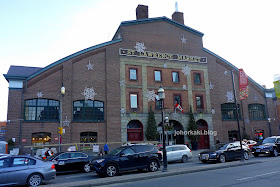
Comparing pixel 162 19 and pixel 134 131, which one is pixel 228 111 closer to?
pixel 134 131

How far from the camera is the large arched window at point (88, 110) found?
94.1 feet

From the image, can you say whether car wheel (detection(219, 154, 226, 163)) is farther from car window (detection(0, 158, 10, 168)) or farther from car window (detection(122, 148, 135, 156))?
car window (detection(0, 158, 10, 168))

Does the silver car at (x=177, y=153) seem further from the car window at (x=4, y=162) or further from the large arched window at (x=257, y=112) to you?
the large arched window at (x=257, y=112)

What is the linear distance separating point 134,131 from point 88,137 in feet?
18.5

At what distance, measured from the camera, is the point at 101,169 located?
13.9 m

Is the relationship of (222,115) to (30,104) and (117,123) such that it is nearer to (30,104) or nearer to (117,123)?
(117,123)

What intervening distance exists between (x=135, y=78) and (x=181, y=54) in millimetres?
7948

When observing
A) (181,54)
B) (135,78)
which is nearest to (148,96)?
(135,78)

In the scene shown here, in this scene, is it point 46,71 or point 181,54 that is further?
point 181,54

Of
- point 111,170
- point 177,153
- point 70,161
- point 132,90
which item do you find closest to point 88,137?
point 132,90

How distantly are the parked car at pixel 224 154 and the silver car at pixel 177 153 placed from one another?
2017 millimetres

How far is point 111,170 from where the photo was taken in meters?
14.1

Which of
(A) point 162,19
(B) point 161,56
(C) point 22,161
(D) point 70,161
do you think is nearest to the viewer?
(C) point 22,161

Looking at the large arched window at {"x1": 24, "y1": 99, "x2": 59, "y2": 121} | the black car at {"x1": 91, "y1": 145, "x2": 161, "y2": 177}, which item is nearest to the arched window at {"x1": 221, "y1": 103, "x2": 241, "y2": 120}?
the black car at {"x1": 91, "y1": 145, "x2": 161, "y2": 177}
